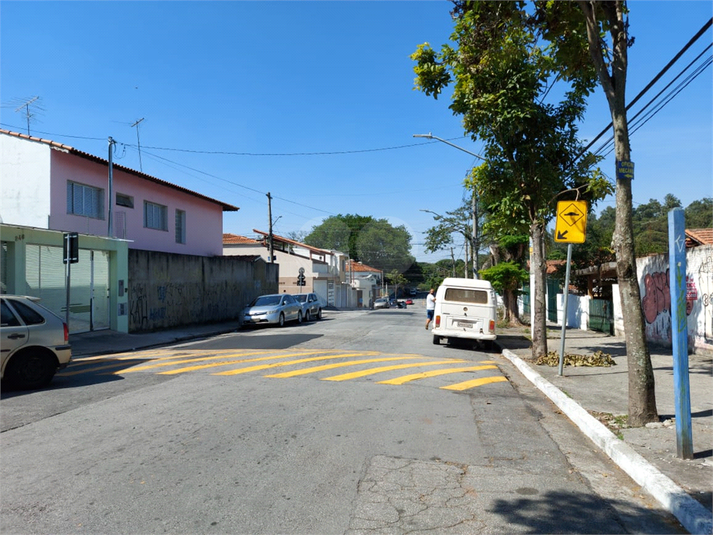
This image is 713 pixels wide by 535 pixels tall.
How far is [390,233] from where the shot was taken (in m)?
82.4

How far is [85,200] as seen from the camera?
19.7 m

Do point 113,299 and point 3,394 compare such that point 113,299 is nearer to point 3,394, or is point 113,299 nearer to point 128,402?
point 3,394

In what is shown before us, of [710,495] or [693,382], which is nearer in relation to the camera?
[710,495]

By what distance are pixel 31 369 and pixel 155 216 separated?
16.8 meters

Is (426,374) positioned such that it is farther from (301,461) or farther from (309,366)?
(301,461)

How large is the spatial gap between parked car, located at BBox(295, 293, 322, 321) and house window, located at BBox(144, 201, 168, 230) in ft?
23.6

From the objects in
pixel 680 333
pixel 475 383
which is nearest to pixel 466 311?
pixel 475 383

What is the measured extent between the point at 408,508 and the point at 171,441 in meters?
2.80

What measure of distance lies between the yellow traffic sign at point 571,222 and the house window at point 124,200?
17749 millimetres

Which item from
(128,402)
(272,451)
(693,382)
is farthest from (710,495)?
(128,402)

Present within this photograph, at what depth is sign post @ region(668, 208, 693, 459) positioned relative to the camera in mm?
4957

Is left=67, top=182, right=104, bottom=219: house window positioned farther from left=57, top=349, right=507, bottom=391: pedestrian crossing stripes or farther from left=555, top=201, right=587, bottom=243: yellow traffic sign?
left=555, top=201, right=587, bottom=243: yellow traffic sign

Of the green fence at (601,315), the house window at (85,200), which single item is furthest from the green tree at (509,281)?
the house window at (85,200)

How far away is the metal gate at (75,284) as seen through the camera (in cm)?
1553
